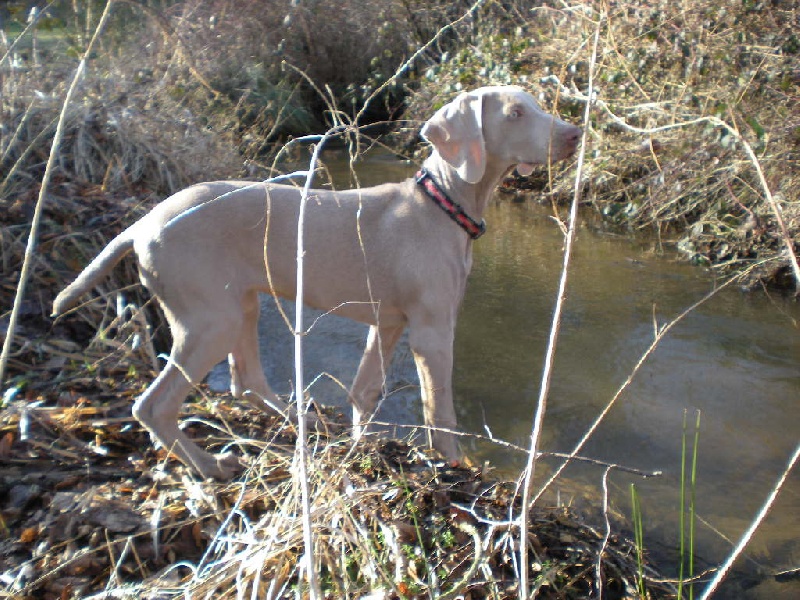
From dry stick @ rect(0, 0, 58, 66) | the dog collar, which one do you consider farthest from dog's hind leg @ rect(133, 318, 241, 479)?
dry stick @ rect(0, 0, 58, 66)

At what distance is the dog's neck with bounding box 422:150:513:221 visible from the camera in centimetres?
340

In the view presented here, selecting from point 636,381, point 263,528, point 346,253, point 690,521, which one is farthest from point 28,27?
point 636,381

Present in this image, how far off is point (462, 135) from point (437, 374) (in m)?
1.02

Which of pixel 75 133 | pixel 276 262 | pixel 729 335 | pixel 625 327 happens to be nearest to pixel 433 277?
pixel 276 262

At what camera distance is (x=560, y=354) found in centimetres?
489

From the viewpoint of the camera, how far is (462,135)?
129 inches

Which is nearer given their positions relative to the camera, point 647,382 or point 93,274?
point 93,274

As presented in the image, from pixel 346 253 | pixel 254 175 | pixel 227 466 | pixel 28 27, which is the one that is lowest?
pixel 254 175

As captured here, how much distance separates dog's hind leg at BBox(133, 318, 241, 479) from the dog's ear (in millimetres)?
1156

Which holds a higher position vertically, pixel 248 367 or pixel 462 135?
pixel 462 135

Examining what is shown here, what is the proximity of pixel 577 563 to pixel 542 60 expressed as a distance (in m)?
7.06

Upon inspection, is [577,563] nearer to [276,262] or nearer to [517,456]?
[517,456]

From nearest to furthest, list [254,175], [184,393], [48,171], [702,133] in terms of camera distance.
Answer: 1. [48,171]
2. [184,393]
3. [702,133]
4. [254,175]

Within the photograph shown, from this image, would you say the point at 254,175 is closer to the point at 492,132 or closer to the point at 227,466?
the point at 492,132
